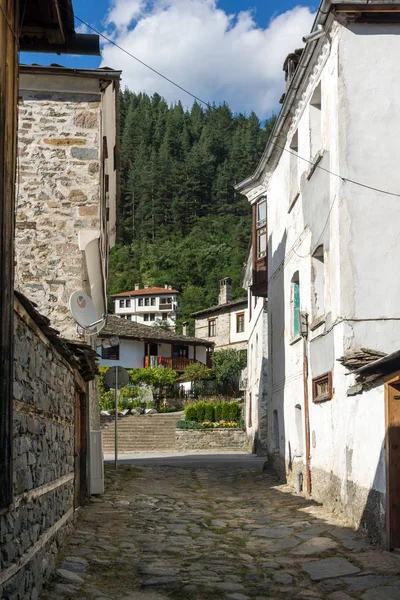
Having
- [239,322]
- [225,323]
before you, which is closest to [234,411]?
[239,322]

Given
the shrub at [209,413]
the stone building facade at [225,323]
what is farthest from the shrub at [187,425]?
the stone building facade at [225,323]

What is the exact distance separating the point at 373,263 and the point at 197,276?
74.1 metres

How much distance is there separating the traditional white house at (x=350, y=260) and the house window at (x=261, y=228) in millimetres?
5428

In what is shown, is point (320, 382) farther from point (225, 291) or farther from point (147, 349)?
point (225, 291)

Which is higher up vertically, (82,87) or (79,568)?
(82,87)

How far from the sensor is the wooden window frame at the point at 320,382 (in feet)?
36.9

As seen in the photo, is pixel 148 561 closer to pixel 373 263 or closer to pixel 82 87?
pixel 373 263

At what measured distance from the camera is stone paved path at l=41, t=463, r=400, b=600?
643 cm

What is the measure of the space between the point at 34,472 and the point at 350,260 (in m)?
6.19

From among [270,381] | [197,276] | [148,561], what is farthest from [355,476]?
[197,276]

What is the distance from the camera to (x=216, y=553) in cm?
827

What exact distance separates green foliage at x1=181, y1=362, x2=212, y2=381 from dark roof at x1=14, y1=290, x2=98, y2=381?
36.0 metres

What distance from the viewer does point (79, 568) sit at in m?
7.04

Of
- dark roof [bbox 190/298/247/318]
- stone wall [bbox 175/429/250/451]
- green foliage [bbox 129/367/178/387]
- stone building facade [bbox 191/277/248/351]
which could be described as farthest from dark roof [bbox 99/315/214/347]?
stone wall [bbox 175/429/250/451]
